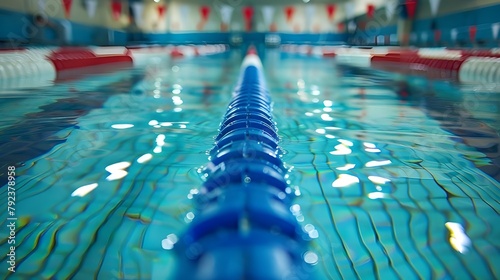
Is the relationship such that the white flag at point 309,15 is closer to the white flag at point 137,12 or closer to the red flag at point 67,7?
the white flag at point 137,12

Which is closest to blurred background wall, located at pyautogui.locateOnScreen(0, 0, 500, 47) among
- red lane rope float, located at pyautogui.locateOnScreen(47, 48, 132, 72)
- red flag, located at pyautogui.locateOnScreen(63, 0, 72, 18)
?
red flag, located at pyautogui.locateOnScreen(63, 0, 72, 18)

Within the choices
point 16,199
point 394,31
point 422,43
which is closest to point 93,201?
point 16,199

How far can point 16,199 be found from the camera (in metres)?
1.06

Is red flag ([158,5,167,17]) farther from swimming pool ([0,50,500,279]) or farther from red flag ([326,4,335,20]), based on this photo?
swimming pool ([0,50,500,279])

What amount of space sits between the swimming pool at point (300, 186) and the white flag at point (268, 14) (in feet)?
60.6

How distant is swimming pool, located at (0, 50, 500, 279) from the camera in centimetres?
77

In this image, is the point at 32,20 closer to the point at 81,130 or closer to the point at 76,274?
the point at 81,130

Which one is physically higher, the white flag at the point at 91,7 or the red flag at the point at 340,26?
the white flag at the point at 91,7

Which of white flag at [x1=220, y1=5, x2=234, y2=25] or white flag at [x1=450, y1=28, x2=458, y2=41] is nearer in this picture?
white flag at [x1=450, y1=28, x2=458, y2=41]

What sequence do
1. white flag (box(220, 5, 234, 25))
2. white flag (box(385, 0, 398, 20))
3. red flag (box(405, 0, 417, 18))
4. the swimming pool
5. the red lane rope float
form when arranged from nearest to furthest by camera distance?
1. the swimming pool
2. the red lane rope float
3. white flag (box(385, 0, 398, 20))
4. red flag (box(405, 0, 417, 18))
5. white flag (box(220, 5, 234, 25))

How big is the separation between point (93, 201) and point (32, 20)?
9099 mm

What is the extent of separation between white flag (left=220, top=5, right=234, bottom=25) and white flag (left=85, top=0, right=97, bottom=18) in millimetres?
7426

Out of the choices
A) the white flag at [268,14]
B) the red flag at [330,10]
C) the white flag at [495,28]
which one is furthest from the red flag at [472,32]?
the white flag at [268,14]

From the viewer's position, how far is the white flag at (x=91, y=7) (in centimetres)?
1289
